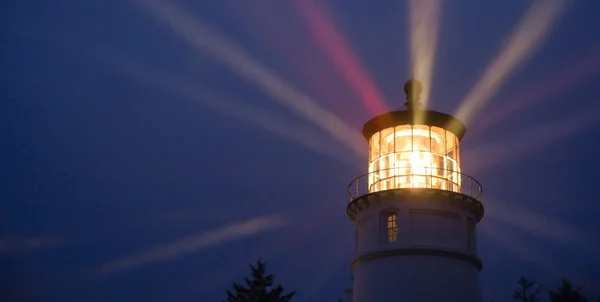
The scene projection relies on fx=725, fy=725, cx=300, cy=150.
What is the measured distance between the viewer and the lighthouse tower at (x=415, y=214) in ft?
65.3

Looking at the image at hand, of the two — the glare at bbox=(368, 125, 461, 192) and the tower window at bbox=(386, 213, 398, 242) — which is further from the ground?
the glare at bbox=(368, 125, 461, 192)

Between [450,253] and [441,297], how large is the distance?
124 cm

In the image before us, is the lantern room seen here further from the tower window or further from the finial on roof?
the tower window

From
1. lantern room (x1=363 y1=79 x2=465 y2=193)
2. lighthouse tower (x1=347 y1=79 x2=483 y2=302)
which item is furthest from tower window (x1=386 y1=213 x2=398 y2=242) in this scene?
lantern room (x1=363 y1=79 x2=465 y2=193)

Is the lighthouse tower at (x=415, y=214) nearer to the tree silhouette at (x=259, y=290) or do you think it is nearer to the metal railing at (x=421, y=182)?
the metal railing at (x=421, y=182)

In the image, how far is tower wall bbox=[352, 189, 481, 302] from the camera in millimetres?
19781

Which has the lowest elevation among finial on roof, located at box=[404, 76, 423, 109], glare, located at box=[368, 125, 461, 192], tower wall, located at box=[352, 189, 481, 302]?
tower wall, located at box=[352, 189, 481, 302]

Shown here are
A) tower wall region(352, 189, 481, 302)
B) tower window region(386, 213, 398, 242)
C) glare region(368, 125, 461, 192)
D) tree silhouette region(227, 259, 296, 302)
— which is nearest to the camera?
tower wall region(352, 189, 481, 302)

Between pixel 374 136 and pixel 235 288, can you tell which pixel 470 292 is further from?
pixel 235 288

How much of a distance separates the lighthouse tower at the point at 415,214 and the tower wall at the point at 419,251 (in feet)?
0.09

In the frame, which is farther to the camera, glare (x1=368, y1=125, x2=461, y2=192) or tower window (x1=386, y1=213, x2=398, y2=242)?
glare (x1=368, y1=125, x2=461, y2=192)

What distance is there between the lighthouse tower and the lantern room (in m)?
0.03

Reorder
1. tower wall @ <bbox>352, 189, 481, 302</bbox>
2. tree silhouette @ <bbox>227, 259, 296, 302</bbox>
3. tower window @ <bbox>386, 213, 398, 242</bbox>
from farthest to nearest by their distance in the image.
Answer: tree silhouette @ <bbox>227, 259, 296, 302</bbox> → tower window @ <bbox>386, 213, 398, 242</bbox> → tower wall @ <bbox>352, 189, 481, 302</bbox>

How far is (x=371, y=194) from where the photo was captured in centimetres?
2091
